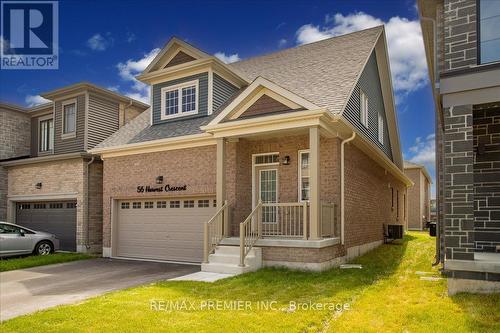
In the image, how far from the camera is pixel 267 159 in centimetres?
1218

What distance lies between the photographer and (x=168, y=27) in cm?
1588

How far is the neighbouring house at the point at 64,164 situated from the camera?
1548 cm

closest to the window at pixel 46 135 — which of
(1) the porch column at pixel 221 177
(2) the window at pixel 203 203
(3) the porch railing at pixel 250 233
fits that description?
(2) the window at pixel 203 203

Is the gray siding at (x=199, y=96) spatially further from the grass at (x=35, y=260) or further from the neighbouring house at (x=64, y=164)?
the grass at (x=35, y=260)

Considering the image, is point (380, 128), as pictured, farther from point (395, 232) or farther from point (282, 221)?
point (282, 221)

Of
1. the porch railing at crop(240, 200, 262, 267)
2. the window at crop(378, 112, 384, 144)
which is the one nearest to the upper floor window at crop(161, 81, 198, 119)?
the porch railing at crop(240, 200, 262, 267)

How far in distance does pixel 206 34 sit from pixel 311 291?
1212cm

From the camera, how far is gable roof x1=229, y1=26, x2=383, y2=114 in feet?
38.2

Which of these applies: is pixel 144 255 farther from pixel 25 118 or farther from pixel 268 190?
pixel 25 118

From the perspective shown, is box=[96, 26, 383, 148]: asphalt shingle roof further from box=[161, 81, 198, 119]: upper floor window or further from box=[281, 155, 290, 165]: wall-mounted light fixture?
box=[281, 155, 290, 165]: wall-mounted light fixture

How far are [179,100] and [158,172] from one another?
279cm

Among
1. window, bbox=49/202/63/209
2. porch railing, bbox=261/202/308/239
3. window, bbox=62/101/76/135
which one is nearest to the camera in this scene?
porch railing, bbox=261/202/308/239

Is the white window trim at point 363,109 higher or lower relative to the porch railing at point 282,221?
higher

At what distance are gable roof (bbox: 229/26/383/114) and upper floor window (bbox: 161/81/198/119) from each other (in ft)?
7.93
